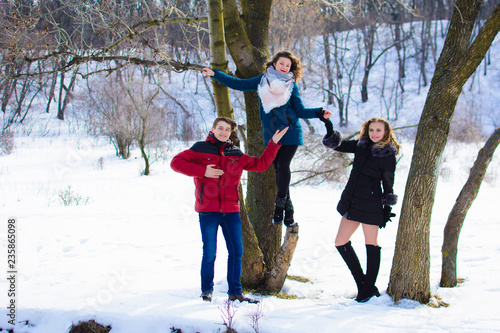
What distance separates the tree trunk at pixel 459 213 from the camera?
4285 millimetres

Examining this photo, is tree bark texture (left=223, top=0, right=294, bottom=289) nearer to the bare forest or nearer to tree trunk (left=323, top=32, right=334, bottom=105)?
the bare forest

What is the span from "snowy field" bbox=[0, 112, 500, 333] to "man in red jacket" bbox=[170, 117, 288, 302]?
13.3 inches

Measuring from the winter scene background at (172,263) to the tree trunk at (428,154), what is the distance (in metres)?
0.27

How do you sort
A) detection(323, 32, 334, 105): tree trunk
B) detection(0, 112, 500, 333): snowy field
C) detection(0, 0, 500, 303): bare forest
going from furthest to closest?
1. detection(323, 32, 334, 105): tree trunk
2. detection(0, 0, 500, 303): bare forest
3. detection(0, 112, 500, 333): snowy field

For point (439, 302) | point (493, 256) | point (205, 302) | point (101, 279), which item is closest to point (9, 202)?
point (101, 279)

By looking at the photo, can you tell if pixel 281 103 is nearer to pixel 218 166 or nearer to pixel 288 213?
pixel 218 166

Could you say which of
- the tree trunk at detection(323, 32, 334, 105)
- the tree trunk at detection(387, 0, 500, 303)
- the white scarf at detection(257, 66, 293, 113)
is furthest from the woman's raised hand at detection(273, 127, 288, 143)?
the tree trunk at detection(323, 32, 334, 105)

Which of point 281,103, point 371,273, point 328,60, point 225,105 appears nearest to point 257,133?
point 225,105

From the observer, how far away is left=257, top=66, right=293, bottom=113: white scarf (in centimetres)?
336

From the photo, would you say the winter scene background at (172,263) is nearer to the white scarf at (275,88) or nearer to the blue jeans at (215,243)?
the blue jeans at (215,243)

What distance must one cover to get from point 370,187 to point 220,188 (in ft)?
4.82

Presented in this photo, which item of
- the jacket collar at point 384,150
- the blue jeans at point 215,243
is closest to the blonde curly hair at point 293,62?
the jacket collar at point 384,150

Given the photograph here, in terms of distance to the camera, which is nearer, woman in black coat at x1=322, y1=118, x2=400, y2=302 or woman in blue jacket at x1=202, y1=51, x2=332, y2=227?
woman in blue jacket at x1=202, y1=51, x2=332, y2=227

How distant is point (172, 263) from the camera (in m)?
5.44
